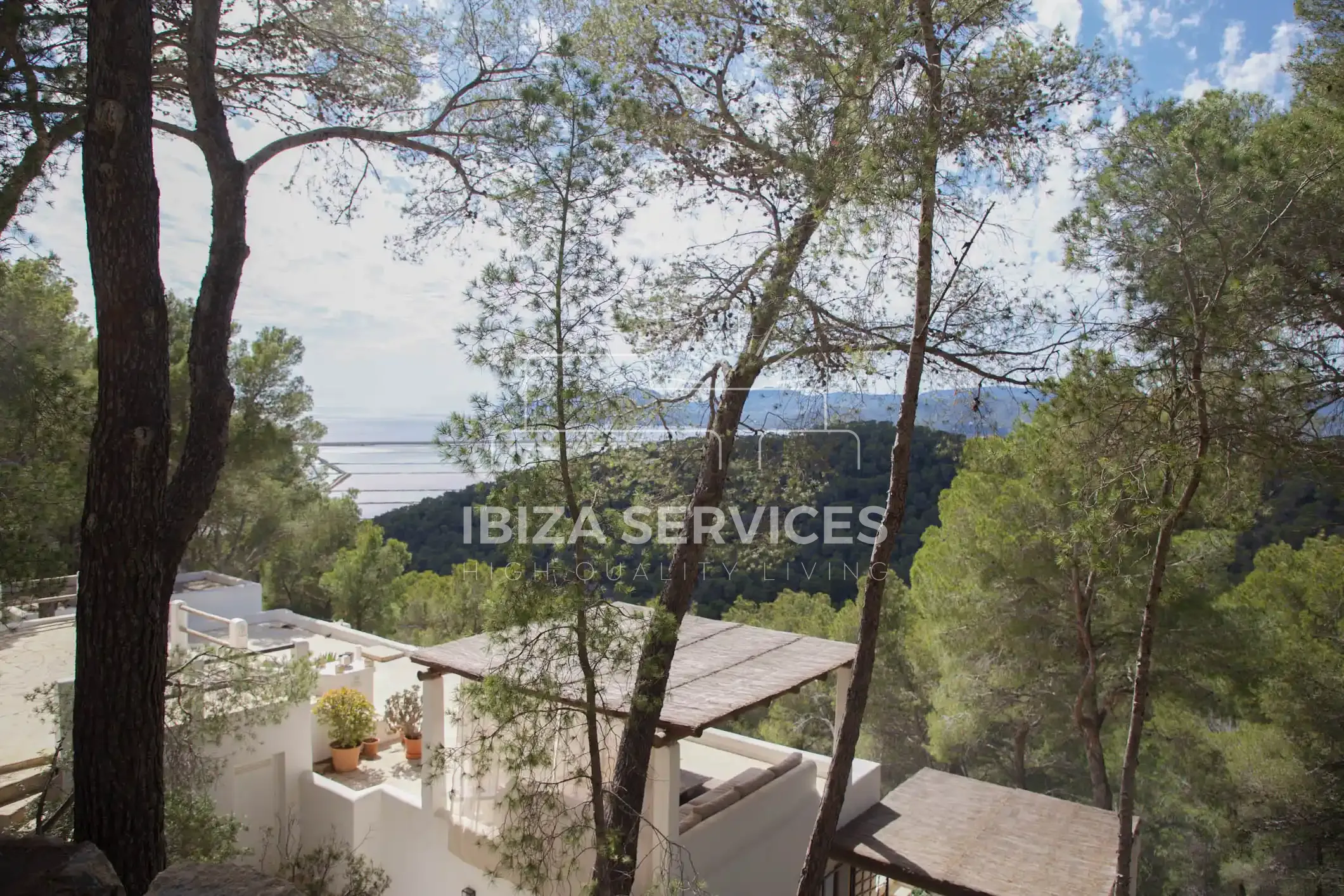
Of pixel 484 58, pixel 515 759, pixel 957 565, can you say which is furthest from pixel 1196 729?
pixel 484 58

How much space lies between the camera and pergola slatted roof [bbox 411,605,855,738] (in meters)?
4.90

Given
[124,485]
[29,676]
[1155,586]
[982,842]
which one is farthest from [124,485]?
[982,842]

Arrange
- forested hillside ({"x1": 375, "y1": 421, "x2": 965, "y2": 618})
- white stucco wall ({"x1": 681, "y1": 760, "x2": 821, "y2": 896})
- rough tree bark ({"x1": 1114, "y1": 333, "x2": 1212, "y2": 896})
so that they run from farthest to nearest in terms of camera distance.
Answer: white stucco wall ({"x1": 681, "y1": 760, "x2": 821, "y2": 896}) → forested hillside ({"x1": 375, "y1": 421, "x2": 965, "y2": 618}) → rough tree bark ({"x1": 1114, "y1": 333, "x2": 1212, "y2": 896})

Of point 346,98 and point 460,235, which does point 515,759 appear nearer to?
point 460,235

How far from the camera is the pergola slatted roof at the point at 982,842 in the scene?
5816 millimetres

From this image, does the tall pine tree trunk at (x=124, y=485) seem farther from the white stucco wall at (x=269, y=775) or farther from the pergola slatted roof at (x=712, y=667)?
the white stucco wall at (x=269, y=775)

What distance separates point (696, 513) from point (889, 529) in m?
1.05

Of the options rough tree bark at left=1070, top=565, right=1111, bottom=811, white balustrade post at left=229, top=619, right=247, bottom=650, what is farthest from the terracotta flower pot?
rough tree bark at left=1070, top=565, right=1111, bottom=811

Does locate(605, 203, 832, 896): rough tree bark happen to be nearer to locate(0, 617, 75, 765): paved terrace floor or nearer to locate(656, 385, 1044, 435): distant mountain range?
locate(656, 385, 1044, 435): distant mountain range

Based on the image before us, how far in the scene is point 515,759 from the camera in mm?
3744

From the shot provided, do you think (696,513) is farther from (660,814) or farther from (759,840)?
(759,840)

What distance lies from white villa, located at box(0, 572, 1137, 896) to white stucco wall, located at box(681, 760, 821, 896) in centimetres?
1

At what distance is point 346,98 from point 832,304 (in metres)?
3.20

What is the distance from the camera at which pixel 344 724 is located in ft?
27.1
